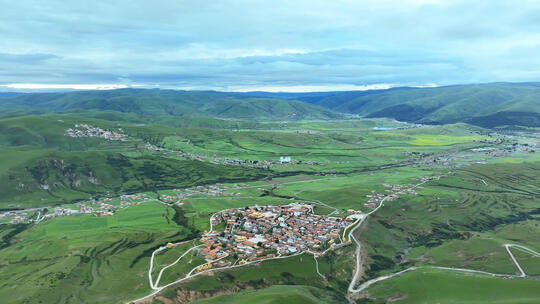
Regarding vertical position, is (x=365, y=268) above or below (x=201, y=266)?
below

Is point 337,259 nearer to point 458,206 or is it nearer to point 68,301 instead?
point 68,301

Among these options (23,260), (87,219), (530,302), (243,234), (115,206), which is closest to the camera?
(530,302)

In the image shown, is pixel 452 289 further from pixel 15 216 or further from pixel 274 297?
pixel 15 216

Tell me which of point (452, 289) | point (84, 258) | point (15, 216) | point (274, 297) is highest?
point (274, 297)

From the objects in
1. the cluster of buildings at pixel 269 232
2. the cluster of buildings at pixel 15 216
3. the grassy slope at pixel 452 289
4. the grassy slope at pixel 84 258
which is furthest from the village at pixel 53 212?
the grassy slope at pixel 452 289

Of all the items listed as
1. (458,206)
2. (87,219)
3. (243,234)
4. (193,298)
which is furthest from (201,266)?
(458,206)

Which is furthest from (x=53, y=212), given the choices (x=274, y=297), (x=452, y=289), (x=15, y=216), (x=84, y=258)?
(x=452, y=289)

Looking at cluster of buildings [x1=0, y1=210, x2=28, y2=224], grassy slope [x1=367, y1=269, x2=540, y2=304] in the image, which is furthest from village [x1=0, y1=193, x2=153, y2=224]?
grassy slope [x1=367, y1=269, x2=540, y2=304]

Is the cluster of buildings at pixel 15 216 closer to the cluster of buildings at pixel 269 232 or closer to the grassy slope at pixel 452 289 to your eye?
the cluster of buildings at pixel 269 232

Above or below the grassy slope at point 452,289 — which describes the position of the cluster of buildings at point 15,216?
above
